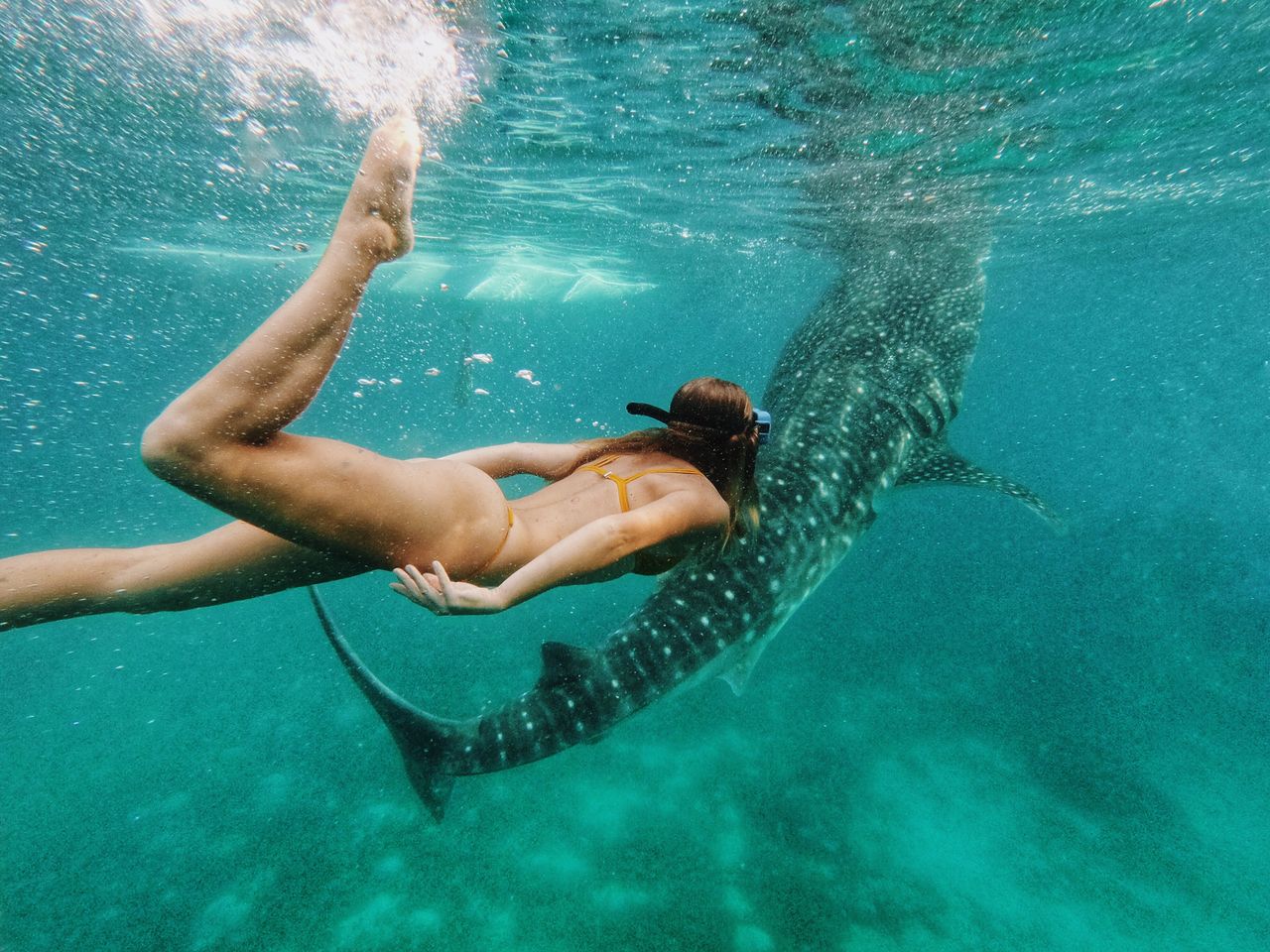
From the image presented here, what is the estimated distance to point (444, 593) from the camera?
2137 mm

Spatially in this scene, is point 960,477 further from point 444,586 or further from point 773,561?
point 444,586

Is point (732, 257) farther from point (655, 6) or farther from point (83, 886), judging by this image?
point (83, 886)

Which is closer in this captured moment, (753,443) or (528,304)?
(753,443)

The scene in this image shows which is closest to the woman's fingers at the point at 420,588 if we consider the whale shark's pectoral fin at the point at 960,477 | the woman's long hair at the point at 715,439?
the woman's long hair at the point at 715,439

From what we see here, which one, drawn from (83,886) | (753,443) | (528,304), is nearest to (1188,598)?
(753,443)

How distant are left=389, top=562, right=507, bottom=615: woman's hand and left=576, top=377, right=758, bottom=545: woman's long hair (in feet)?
4.11

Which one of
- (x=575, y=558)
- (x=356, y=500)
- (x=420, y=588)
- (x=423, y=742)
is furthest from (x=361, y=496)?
(x=423, y=742)

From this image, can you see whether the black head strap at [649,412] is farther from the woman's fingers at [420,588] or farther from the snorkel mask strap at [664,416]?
the woman's fingers at [420,588]

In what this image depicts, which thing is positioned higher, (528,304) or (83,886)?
(528,304)

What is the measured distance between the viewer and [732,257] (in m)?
21.9

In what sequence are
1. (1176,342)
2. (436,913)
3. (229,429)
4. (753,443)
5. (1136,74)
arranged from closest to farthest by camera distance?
1. (229,429)
2. (753,443)
3. (436,913)
4. (1136,74)
5. (1176,342)

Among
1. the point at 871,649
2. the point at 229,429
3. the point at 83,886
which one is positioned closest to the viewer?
the point at 229,429

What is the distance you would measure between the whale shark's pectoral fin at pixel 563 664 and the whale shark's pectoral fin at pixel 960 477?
362 cm

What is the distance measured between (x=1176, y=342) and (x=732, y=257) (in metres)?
58.0
